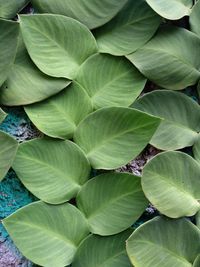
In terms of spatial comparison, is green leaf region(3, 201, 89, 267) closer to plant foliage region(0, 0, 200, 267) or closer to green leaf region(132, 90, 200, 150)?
plant foliage region(0, 0, 200, 267)

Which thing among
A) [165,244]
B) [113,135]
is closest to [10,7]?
[113,135]

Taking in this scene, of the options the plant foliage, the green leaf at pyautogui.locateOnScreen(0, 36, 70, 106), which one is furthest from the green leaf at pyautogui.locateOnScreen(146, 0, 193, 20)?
the green leaf at pyautogui.locateOnScreen(0, 36, 70, 106)

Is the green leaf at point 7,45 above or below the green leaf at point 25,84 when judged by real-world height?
above

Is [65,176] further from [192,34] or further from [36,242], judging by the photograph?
[192,34]

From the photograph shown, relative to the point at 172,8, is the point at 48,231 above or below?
below

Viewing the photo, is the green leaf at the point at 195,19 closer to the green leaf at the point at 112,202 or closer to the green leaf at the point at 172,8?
the green leaf at the point at 172,8

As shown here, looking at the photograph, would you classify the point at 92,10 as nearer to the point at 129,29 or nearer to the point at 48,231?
the point at 129,29

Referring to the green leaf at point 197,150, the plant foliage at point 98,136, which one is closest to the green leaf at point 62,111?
the plant foliage at point 98,136
